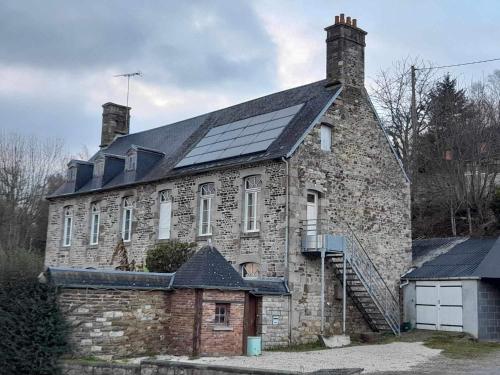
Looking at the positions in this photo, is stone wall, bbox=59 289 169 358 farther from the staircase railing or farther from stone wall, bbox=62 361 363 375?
the staircase railing

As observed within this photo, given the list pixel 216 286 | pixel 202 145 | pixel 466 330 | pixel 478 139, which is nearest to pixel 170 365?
pixel 216 286

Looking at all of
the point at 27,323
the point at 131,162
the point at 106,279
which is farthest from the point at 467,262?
the point at 27,323

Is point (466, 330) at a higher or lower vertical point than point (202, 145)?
lower

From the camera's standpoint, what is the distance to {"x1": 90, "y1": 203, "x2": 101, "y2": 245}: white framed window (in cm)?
2706

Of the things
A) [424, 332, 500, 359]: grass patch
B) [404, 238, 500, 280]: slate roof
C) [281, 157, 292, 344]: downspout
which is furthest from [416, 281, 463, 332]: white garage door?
[281, 157, 292, 344]: downspout

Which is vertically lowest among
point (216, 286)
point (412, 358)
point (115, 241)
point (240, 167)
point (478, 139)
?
point (412, 358)

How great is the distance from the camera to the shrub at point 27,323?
33.1 feet

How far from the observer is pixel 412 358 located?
593 inches

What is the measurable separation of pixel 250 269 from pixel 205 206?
3238mm

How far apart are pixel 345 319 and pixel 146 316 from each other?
22.1ft

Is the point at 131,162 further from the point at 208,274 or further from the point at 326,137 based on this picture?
the point at 208,274

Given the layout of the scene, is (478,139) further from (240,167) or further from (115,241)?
(115,241)

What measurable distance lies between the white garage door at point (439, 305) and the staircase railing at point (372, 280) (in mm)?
868

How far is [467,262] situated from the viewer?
65.8ft
